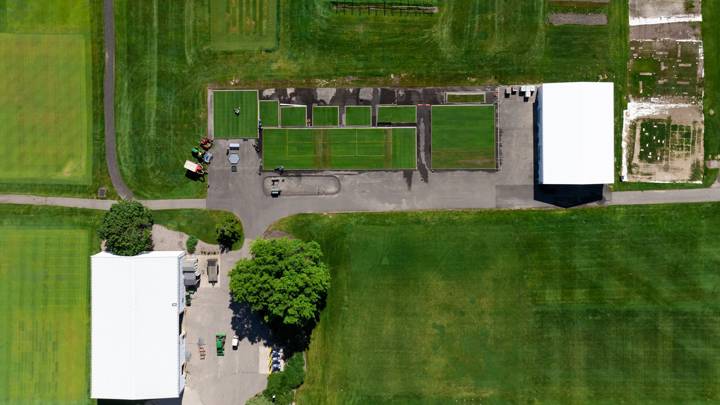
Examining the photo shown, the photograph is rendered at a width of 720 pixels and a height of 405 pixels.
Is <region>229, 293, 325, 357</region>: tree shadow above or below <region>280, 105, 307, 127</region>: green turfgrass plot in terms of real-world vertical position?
below

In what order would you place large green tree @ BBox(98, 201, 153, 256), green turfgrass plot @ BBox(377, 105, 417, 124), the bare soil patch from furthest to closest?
green turfgrass plot @ BBox(377, 105, 417, 124) → the bare soil patch → large green tree @ BBox(98, 201, 153, 256)

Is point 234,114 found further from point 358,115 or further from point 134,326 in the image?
point 134,326

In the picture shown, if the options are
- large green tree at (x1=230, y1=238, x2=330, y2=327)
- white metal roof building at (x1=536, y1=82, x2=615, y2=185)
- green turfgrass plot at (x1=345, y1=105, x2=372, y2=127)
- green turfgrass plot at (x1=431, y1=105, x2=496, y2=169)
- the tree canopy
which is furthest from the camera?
green turfgrass plot at (x1=345, y1=105, x2=372, y2=127)

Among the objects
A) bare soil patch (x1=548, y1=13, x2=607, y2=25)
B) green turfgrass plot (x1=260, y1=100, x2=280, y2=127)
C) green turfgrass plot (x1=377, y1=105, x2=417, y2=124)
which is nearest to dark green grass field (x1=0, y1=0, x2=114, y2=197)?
green turfgrass plot (x1=260, y1=100, x2=280, y2=127)

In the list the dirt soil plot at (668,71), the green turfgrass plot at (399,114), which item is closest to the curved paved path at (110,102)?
the green turfgrass plot at (399,114)

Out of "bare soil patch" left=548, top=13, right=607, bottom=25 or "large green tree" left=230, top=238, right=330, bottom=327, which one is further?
"bare soil patch" left=548, top=13, right=607, bottom=25

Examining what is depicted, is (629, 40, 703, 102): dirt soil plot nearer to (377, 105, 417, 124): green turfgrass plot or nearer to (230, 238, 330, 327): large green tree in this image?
(377, 105, 417, 124): green turfgrass plot

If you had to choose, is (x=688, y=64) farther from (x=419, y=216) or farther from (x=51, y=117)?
(x=51, y=117)
